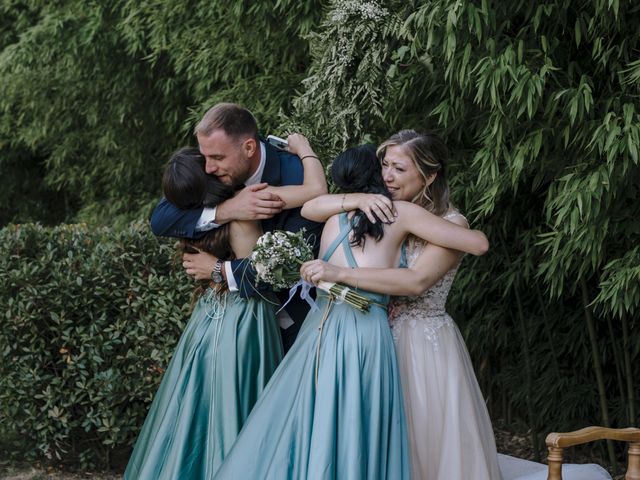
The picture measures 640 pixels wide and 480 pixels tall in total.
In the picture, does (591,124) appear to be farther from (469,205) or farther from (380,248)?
(380,248)

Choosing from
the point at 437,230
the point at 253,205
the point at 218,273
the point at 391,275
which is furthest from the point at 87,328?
the point at 437,230

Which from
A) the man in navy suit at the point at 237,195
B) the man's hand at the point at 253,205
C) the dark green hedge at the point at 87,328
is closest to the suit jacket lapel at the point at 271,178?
the man in navy suit at the point at 237,195

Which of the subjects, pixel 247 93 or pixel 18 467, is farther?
pixel 247 93

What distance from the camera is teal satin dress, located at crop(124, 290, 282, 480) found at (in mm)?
3100

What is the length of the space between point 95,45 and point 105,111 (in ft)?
2.42

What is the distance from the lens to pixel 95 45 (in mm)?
6457

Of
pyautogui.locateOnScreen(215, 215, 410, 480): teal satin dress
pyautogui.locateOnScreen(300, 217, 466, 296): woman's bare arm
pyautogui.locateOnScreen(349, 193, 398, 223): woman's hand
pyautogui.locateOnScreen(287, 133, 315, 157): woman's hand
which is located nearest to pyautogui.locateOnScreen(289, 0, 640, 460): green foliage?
pyautogui.locateOnScreen(287, 133, 315, 157): woman's hand

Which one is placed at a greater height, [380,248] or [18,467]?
[380,248]

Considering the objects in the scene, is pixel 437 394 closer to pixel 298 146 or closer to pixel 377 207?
pixel 377 207

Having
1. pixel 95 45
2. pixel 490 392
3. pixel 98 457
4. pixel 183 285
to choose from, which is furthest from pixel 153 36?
pixel 490 392

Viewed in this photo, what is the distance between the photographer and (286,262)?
2758mm

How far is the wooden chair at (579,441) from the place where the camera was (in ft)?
8.13

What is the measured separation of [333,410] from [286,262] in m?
0.46

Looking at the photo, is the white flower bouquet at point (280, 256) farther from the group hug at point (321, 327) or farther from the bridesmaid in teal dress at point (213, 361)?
the bridesmaid in teal dress at point (213, 361)
